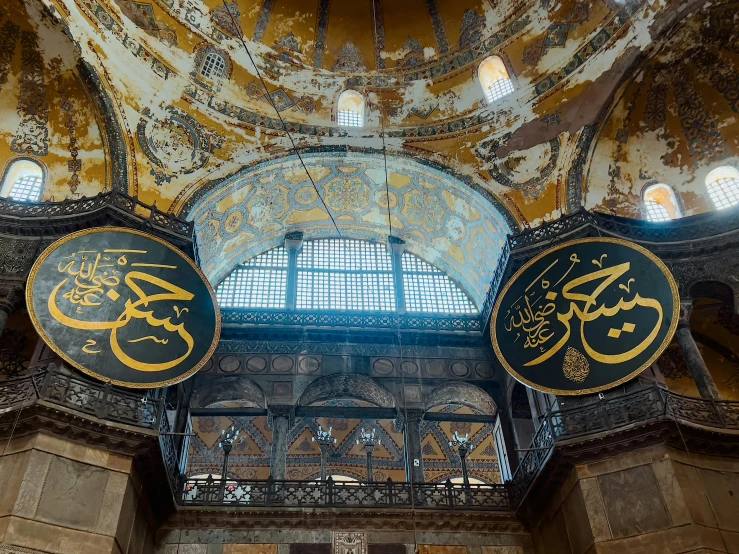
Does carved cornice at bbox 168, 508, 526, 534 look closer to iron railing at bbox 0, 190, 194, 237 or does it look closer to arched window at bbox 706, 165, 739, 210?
iron railing at bbox 0, 190, 194, 237

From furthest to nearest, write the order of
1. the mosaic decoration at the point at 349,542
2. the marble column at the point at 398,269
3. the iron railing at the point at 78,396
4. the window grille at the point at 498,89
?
the marble column at the point at 398,269 → the window grille at the point at 498,89 → the mosaic decoration at the point at 349,542 → the iron railing at the point at 78,396

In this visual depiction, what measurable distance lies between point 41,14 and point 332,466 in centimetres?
1121

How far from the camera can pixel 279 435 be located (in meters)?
11.1

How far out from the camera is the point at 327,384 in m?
11.8

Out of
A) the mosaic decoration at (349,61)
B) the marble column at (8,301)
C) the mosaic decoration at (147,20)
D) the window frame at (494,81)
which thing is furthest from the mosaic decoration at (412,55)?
the marble column at (8,301)

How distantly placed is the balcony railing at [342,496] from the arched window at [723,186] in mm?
6030

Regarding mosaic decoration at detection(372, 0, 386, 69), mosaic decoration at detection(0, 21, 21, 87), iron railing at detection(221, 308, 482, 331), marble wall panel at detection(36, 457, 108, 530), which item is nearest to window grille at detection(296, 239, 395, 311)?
iron railing at detection(221, 308, 482, 331)

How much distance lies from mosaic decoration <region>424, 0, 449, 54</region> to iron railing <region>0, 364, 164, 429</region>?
30.9 ft

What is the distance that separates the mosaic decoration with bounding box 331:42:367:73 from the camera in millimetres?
14164

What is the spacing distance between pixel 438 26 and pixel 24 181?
8628 millimetres

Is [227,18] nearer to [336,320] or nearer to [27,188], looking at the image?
[27,188]

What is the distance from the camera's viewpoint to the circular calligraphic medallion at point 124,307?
8828mm

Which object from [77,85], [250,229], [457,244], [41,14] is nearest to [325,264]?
[250,229]

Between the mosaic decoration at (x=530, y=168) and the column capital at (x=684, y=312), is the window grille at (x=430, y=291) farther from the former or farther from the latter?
the column capital at (x=684, y=312)
